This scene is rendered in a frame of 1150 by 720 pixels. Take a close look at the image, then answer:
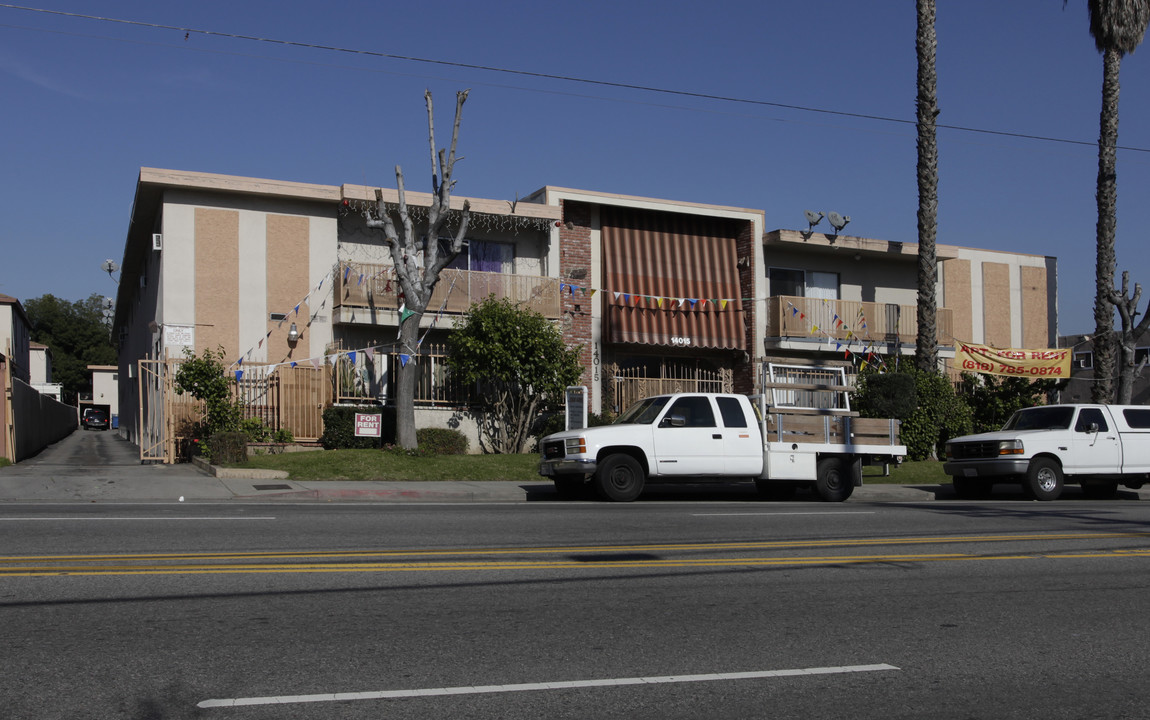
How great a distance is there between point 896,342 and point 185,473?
69.4ft

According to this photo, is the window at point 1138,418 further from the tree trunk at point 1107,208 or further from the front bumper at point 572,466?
the front bumper at point 572,466

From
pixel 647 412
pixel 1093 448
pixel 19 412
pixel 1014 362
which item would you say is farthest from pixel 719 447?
pixel 19 412

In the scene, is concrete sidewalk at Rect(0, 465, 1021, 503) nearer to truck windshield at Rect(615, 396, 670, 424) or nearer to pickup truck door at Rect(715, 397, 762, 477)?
pickup truck door at Rect(715, 397, 762, 477)

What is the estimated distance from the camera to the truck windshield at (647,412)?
17.0 meters

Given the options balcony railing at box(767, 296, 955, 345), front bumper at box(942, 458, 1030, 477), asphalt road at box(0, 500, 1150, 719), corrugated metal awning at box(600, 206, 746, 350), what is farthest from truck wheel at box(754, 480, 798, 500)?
balcony railing at box(767, 296, 955, 345)

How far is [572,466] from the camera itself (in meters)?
16.5

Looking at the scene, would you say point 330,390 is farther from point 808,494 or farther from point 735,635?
point 735,635

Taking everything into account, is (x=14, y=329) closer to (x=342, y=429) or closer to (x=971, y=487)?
(x=342, y=429)

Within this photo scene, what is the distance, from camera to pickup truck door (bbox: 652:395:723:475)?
663 inches

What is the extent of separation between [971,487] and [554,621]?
50.2 feet

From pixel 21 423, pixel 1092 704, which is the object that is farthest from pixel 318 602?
pixel 21 423

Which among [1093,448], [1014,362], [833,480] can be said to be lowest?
[833,480]

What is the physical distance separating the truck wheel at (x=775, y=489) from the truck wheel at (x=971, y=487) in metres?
3.22

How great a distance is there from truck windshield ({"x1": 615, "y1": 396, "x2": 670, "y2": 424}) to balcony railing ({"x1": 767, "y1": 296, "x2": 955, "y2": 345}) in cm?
1322
